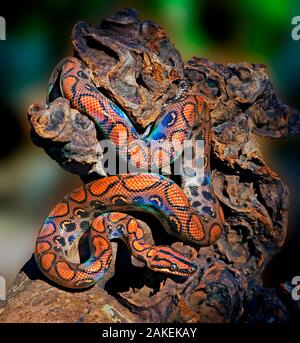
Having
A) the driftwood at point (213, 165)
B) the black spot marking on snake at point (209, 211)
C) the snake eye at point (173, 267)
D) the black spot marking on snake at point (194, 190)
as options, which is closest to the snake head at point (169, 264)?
the snake eye at point (173, 267)

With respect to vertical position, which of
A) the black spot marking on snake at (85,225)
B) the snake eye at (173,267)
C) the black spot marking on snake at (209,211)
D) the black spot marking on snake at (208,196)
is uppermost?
the black spot marking on snake at (208,196)

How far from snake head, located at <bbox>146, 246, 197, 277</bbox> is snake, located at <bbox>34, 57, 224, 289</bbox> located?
11mm

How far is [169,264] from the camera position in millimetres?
4930

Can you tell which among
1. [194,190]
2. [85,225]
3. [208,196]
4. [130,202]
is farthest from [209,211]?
[85,225]

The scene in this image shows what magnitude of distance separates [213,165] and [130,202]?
45.6 inches

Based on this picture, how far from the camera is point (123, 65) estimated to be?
4918 millimetres

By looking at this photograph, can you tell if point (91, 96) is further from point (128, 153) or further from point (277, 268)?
point (277, 268)

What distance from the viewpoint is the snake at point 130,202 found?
16.2 ft

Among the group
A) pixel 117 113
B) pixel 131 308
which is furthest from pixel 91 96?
pixel 131 308

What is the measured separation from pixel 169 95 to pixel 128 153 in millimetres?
886

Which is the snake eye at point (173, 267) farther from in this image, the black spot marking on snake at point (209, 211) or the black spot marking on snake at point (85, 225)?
the black spot marking on snake at point (85, 225)

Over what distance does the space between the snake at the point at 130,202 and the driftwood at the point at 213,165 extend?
147 mm

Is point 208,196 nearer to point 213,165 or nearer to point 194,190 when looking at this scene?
point 194,190

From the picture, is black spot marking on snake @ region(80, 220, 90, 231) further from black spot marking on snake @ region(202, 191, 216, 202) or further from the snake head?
black spot marking on snake @ region(202, 191, 216, 202)
